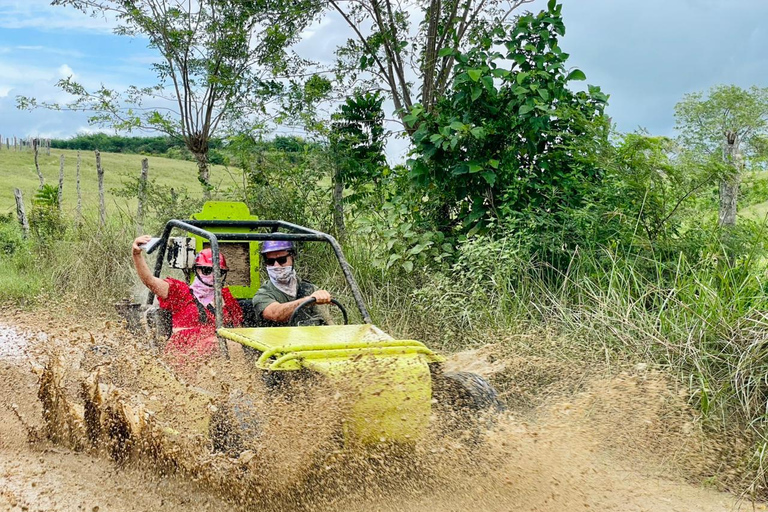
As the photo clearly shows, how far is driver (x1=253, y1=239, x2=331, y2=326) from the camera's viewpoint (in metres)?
5.20

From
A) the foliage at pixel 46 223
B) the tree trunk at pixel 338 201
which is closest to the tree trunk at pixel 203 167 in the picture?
the foliage at pixel 46 223

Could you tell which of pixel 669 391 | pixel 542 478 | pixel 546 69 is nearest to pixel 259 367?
pixel 542 478

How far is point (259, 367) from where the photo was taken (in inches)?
154

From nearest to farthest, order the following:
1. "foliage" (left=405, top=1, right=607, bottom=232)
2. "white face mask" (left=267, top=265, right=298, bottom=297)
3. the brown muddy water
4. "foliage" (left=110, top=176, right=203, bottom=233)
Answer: the brown muddy water
"white face mask" (left=267, top=265, right=298, bottom=297)
"foliage" (left=405, top=1, right=607, bottom=232)
"foliage" (left=110, top=176, right=203, bottom=233)

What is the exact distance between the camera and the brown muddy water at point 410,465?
3904 mm

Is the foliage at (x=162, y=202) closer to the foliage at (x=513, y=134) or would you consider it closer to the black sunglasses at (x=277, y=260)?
the foliage at (x=513, y=134)

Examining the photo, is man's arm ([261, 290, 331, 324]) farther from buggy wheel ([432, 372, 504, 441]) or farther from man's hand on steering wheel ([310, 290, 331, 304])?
buggy wheel ([432, 372, 504, 441])

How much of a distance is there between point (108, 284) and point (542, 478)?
23.8ft

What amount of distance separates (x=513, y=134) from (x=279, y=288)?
318cm

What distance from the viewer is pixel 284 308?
5.03 m

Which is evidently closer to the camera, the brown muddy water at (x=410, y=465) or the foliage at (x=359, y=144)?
the brown muddy water at (x=410, y=465)

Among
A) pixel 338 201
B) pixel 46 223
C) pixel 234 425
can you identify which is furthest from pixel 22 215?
pixel 234 425

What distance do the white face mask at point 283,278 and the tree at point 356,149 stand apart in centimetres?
383

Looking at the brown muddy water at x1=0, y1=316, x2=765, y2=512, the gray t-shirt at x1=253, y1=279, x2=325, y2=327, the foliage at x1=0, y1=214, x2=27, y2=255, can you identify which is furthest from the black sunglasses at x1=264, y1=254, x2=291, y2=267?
the foliage at x1=0, y1=214, x2=27, y2=255
